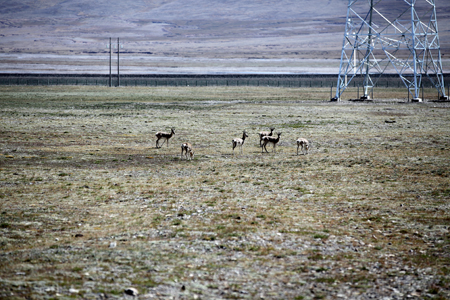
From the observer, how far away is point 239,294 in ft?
30.8

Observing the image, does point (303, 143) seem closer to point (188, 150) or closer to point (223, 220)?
point (188, 150)

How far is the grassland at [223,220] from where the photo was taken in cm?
986

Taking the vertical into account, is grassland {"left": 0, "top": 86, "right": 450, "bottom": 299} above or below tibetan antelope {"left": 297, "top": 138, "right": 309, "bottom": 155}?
below

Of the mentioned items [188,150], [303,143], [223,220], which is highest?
[303,143]

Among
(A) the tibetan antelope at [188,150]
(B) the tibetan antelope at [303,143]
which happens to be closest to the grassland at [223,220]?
(A) the tibetan antelope at [188,150]

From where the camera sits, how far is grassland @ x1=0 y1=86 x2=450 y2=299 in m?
9.86

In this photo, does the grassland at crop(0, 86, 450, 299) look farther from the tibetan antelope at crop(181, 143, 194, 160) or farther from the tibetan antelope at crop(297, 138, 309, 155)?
the tibetan antelope at crop(297, 138, 309, 155)

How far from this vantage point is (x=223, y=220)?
13.9m

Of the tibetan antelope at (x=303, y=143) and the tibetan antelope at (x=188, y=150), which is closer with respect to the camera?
the tibetan antelope at (x=188, y=150)

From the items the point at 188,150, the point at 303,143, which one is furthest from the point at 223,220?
the point at 303,143

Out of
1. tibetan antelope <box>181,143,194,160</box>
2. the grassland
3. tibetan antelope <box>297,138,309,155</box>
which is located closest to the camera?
the grassland

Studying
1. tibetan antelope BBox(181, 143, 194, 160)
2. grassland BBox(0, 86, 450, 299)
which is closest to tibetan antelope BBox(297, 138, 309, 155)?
grassland BBox(0, 86, 450, 299)

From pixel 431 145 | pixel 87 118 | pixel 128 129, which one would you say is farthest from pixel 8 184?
pixel 87 118

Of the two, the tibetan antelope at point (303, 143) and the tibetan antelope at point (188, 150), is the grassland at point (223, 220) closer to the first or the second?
the tibetan antelope at point (188, 150)
